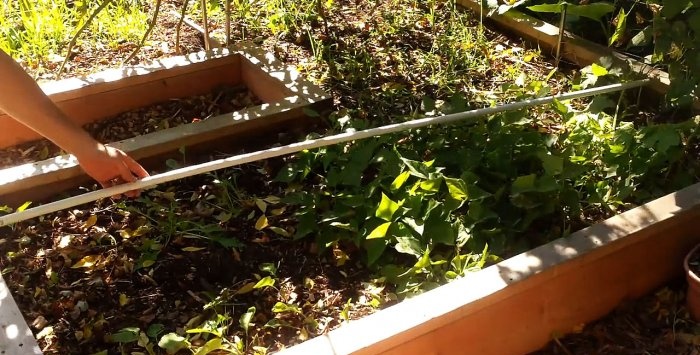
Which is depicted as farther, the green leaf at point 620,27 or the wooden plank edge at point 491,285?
the green leaf at point 620,27

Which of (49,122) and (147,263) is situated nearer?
(49,122)

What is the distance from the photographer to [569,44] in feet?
11.9

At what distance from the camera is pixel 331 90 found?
11.3 feet

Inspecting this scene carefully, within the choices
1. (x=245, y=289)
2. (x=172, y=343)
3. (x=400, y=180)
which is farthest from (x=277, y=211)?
(x=172, y=343)

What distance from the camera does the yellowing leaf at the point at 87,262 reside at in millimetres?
2529

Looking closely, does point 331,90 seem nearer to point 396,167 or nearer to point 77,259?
point 396,167

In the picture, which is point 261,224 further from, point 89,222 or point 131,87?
point 131,87

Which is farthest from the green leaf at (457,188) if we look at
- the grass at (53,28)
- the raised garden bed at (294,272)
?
the grass at (53,28)

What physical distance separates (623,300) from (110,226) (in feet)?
6.08

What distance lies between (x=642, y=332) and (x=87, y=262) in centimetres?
191

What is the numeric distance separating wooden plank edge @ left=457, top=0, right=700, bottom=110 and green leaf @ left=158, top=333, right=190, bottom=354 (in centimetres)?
217

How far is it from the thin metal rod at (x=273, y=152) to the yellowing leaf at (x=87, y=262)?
1.23 feet

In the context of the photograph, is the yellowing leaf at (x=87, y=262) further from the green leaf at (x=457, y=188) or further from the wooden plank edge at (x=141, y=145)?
the green leaf at (x=457, y=188)

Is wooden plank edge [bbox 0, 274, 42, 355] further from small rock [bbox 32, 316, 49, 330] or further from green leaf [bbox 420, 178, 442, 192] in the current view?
green leaf [bbox 420, 178, 442, 192]
